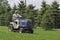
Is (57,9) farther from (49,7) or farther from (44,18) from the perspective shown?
(44,18)

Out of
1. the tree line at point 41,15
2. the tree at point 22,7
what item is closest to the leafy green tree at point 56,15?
the tree line at point 41,15

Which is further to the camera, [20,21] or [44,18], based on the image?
[44,18]

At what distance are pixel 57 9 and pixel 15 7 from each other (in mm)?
7531

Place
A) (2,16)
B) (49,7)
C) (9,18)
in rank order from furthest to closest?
(2,16), (9,18), (49,7)

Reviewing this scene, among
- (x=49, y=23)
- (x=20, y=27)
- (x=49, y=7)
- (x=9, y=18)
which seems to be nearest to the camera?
(x=20, y=27)

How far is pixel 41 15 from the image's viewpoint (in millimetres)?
38062

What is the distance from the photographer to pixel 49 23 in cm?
3344

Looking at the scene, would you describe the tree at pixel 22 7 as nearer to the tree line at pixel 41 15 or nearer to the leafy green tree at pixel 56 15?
the tree line at pixel 41 15

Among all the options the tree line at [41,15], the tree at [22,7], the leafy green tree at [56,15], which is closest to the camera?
the tree line at [41,15]

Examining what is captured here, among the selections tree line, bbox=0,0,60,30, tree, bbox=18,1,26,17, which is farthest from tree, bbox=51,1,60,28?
tree, bbox=18,1,26,17

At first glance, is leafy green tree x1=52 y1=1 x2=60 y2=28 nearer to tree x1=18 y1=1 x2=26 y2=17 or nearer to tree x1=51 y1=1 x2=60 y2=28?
tree x1=51 y1=1 x2=60 y2=28

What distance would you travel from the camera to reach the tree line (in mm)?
33656

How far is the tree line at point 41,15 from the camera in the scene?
3366cm

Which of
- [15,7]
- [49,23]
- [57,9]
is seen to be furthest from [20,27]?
[15,7]
